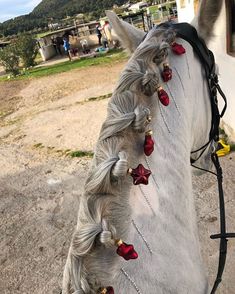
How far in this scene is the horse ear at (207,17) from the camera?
5.25 feet

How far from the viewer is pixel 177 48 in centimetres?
148

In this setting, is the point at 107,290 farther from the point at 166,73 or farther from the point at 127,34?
the point at 127,34

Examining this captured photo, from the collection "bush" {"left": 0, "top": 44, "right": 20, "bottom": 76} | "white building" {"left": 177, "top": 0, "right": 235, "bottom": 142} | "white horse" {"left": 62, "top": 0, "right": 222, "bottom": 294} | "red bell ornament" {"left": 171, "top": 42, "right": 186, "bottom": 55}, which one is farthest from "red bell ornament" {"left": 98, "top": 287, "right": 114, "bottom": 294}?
"bush" {"left": 0, "top": 44, "right": 20, "bottom": 76}

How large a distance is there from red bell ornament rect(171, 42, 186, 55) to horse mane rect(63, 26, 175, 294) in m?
0.40

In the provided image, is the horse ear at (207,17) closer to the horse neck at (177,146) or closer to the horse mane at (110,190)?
the horse neck at (177,146)

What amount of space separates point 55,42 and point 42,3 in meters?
144

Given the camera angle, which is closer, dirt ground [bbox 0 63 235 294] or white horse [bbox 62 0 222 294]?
white horse [bbox 62 0 222 294]

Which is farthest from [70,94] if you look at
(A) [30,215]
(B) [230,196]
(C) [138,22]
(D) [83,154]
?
(C) [138,22]

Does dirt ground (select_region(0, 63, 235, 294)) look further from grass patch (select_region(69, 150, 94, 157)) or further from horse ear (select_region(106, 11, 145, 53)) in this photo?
horse ear (select_region(106, 11, 145, 53))

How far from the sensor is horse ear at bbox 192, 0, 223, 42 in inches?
63.0

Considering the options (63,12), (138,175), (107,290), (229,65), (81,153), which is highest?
(138,175)

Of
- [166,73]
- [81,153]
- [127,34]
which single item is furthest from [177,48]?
[81,153]

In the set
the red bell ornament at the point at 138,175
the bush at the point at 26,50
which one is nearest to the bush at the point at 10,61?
the bush at the point at 26,50

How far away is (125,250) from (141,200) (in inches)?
7.8
